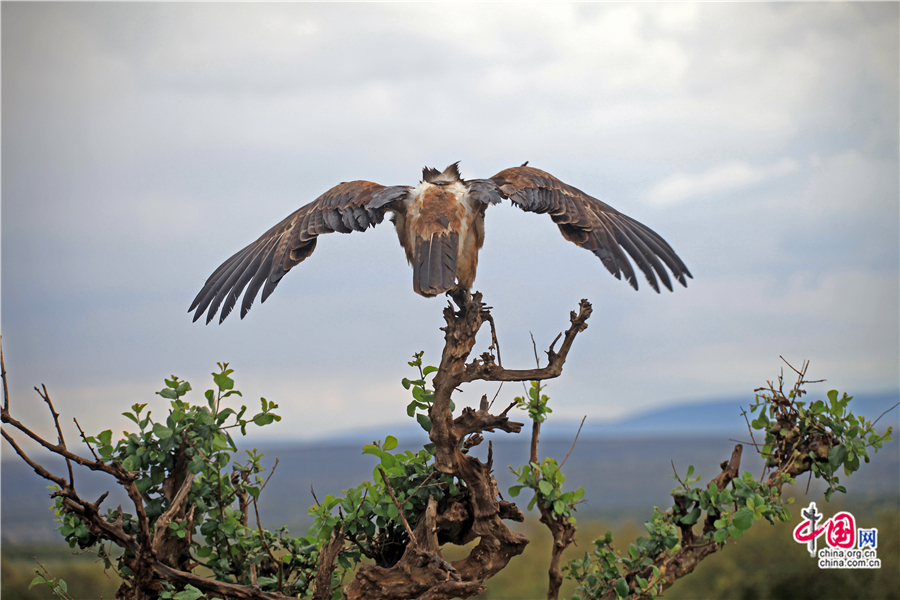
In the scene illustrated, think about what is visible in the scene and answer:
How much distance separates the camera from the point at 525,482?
2480 millimetres

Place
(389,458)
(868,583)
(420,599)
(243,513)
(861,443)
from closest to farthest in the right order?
(420,599) < (389,458) < (861,443) < (243,513) < (868,583)

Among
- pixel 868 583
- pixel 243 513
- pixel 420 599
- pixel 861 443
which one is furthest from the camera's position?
pixel 868 583

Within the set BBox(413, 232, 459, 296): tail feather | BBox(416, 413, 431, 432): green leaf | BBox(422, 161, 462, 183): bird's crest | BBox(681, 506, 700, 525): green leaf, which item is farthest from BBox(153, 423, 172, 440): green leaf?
BBox(681, 506, 700, 525): green leaf

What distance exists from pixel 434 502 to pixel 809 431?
1733 mm

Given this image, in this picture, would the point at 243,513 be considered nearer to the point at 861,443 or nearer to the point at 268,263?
the point at 268,263

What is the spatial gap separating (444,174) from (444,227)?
61cm

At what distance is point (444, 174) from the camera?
2.90 metres

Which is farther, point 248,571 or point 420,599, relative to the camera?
point 248,571

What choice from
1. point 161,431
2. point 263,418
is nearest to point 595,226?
point 263,418

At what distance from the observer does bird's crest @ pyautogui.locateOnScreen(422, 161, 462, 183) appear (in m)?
2.86

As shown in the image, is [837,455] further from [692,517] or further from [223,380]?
[223,380]

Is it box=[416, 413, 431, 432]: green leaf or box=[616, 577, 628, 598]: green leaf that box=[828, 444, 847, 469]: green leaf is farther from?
box=[416, 413, 431, 432]: green leaf

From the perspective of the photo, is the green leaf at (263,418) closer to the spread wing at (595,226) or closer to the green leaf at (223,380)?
the green leaf at (223,380)

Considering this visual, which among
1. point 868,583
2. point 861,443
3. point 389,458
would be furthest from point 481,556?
point 868,583
